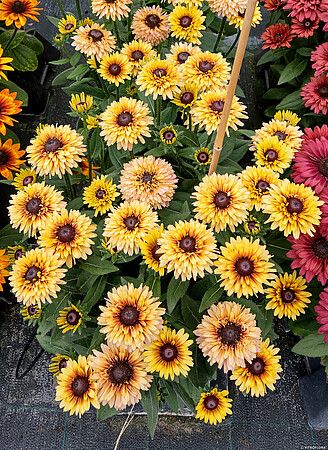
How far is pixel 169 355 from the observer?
1056 mm

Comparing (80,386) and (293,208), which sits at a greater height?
(293,208)

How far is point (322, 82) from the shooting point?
157cm

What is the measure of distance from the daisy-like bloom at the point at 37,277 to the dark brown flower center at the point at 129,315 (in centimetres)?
16

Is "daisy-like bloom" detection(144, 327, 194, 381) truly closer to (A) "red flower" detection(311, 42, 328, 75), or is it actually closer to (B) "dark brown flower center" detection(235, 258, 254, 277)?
(B) "dark brown flower center" detection(235, 258, 254, 277)

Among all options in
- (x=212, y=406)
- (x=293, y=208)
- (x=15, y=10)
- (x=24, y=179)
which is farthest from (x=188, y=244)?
(x=15, y=10)

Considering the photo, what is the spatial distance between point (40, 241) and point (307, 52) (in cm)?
119

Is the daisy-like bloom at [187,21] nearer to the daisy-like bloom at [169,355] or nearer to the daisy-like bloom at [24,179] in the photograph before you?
the daisy-like bloom at [24,179]

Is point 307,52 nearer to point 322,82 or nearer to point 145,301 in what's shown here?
point 322,82

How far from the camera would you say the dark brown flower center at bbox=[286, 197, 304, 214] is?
40.4 inches

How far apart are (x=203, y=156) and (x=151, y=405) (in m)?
0.62

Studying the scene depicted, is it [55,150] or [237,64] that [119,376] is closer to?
[55,150]

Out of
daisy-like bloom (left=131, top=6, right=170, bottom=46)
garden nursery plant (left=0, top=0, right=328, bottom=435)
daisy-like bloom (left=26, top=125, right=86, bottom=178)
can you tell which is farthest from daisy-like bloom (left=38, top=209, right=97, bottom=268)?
daisy-like bloom (left=131, top=6, right=170, bottom=46)

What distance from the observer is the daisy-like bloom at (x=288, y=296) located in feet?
4.01

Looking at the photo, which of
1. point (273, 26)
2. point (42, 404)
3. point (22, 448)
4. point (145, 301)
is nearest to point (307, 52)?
point (273, 26)
